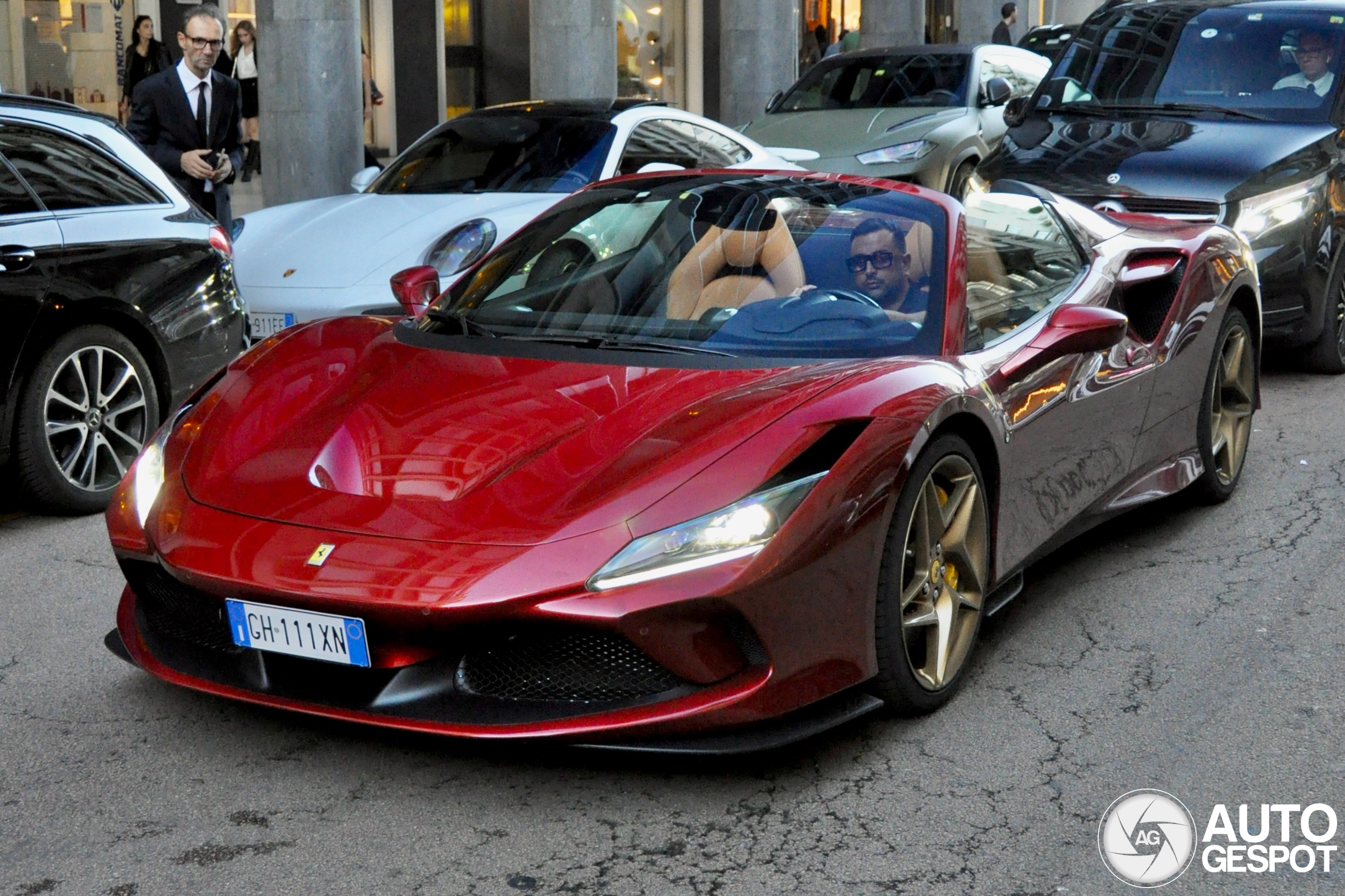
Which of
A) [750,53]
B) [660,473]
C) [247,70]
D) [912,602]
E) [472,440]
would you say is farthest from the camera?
[750,53]

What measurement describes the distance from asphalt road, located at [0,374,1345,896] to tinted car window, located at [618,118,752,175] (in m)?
4.72

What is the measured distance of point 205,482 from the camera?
12.8 feet

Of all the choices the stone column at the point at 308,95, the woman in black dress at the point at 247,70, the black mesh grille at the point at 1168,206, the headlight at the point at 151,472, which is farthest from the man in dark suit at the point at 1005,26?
the headlight at the point at 151,472

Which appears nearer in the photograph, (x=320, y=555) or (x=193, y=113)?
(x=320, y=555)

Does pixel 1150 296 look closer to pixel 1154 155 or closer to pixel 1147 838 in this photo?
pixel 1147 838

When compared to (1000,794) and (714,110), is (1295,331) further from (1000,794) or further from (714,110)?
(714,110)

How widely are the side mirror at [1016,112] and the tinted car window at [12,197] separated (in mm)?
5698

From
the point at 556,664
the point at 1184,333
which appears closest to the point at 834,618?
the point at 556,664

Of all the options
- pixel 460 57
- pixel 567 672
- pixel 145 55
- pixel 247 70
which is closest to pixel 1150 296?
pixel 567 672

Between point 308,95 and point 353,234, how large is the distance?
5076 mm

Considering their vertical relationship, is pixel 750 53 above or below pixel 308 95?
above

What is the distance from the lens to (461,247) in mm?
8180

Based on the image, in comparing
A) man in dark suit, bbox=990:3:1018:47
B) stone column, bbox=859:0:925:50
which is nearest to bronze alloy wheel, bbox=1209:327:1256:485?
stone column, bbox=859:0:925:50

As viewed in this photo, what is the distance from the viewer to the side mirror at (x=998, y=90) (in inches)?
491
